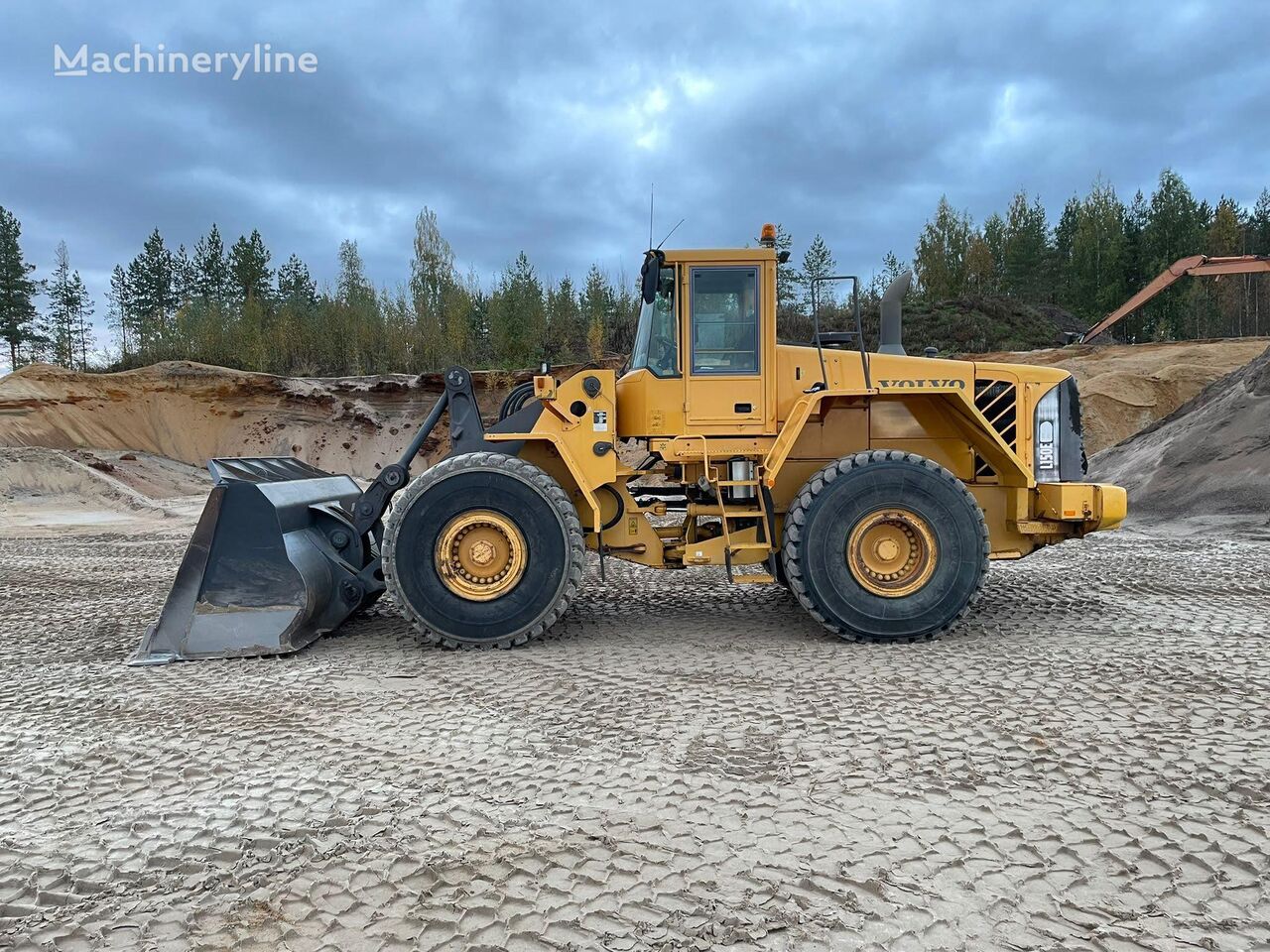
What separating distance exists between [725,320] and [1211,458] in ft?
32.9

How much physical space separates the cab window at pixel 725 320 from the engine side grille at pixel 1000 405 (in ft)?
5.09

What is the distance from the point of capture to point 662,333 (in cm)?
547

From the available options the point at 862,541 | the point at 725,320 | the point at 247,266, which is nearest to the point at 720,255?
the point at 725,320

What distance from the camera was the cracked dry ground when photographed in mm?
2293

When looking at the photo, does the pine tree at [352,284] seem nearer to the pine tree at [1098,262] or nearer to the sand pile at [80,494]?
the sand pile at [80,494]

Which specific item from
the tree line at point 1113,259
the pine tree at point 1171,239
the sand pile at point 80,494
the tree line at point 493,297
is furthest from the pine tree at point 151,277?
the pine tree at point 1171,239

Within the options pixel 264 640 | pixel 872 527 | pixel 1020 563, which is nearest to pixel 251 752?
pixel 264 640

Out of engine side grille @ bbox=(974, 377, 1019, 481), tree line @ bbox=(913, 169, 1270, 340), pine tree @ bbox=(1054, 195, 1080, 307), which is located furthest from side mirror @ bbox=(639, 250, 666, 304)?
pine tree @ bbox=(1054, 195, 1080, 307)

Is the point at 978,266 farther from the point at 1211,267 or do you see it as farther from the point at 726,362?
the point at 726,362

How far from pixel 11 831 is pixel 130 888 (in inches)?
27.4

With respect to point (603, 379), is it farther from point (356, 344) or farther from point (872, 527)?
point (356, 344)

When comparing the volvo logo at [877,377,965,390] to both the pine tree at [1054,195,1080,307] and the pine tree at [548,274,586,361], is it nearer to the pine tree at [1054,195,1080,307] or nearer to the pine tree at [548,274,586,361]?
the pine tree at [548,274,586,361]

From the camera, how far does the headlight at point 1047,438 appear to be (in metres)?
5.60

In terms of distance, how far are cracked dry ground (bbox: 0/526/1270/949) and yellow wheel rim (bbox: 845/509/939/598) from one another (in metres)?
0.42
